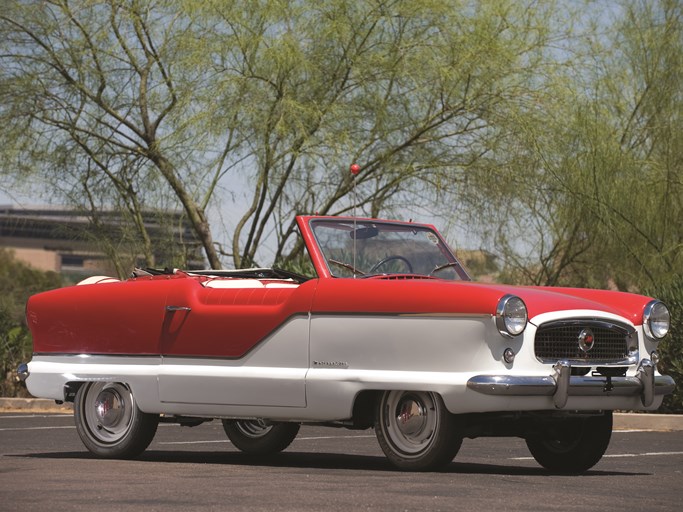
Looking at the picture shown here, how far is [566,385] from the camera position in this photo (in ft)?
31.2

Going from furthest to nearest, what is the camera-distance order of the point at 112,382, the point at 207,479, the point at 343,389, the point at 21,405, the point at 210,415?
1. the point at 21,405
2. the point at 112,382
3. the point at 210,415
4. the point at 343,389
5. the point at 207,479

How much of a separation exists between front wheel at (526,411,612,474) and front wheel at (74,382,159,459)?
2924mm

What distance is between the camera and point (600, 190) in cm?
2294

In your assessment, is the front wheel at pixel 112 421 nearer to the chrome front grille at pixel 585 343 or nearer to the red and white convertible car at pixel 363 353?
the red and white convertible car at pixel 363 353

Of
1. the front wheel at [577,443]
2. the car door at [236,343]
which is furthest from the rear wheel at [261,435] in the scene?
the front wheel at [577,443]

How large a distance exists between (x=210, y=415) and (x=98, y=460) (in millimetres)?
975

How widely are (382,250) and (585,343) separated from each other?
207 centimetres

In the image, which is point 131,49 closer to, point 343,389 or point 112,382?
point 112,382

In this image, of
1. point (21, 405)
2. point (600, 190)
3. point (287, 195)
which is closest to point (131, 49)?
point (287, 195)

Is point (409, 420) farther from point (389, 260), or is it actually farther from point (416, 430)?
point (389, 260)

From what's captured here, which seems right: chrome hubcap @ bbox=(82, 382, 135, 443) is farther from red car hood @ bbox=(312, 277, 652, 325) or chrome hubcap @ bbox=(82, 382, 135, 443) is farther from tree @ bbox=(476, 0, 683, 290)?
tree @ bbox=(476, 0, 683, 290)

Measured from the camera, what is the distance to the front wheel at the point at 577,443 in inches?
418

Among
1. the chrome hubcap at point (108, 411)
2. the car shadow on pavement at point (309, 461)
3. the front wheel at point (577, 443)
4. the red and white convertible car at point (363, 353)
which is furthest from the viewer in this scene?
the chrome hubcap at point (108, 411)

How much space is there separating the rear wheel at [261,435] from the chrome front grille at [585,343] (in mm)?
2846
